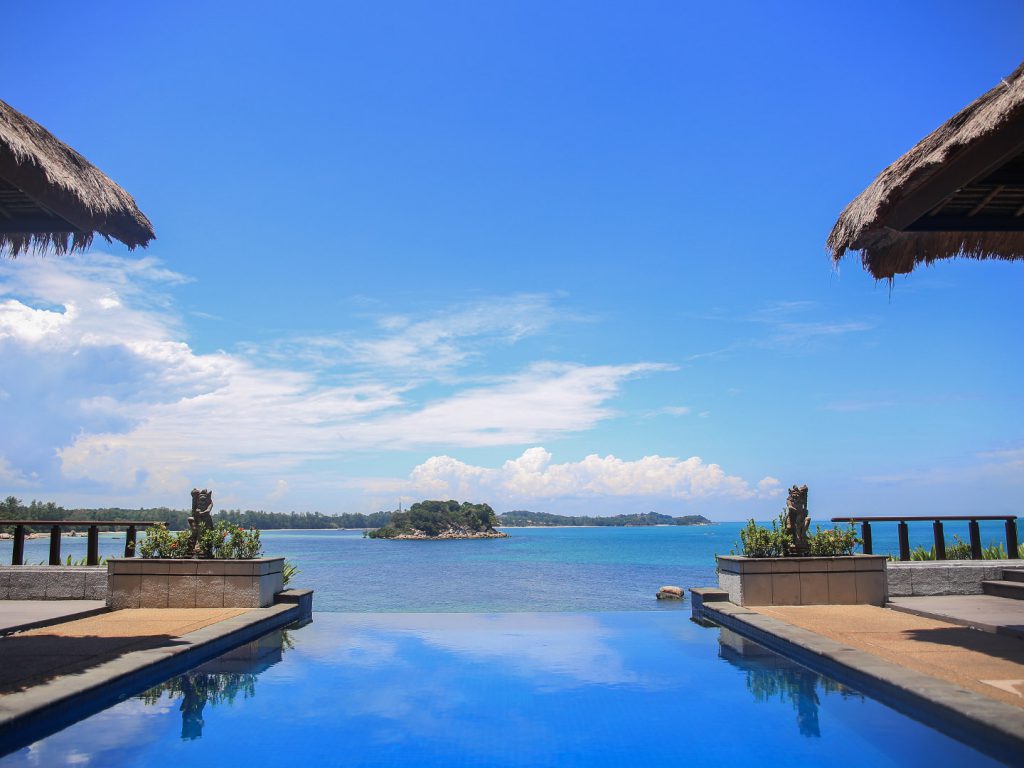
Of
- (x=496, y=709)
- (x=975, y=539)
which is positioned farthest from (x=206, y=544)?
(x=975, y=539)

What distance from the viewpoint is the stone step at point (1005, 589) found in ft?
31.5

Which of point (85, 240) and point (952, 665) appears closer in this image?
point (952, 665)

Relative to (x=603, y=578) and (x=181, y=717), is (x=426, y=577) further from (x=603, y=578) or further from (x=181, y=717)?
(x=181, y=717)

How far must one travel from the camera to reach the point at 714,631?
30.5ft

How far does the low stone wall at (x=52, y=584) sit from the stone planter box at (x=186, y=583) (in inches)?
27.4

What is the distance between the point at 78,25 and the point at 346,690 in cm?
934

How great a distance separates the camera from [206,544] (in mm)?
10531

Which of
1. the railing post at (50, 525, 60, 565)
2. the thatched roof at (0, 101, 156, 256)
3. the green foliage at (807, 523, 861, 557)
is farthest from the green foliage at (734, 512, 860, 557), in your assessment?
the railing post at (50, 525, 60, 565)

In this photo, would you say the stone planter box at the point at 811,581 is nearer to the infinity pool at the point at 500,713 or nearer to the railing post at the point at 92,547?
the infinity pool at the point at 500,713

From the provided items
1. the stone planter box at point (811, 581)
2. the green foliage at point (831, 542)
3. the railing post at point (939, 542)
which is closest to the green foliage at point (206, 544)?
the stone planter box at point (811, 581)

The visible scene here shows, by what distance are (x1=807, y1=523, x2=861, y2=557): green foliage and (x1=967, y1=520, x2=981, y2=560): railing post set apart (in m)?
2.23

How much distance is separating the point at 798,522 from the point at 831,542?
1.88ft

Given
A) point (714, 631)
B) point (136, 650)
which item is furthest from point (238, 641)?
point (714, 631)

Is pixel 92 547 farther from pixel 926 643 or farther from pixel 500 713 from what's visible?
pixel 926 643
